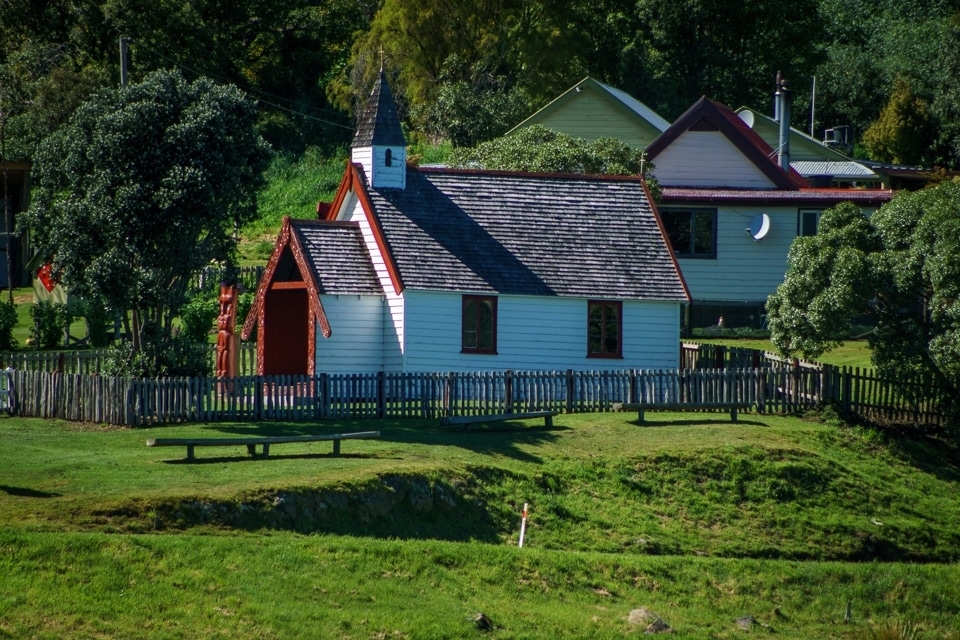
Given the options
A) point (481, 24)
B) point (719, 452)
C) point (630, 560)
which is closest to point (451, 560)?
point (630, 560)

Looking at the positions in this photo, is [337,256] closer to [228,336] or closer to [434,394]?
[228,336]

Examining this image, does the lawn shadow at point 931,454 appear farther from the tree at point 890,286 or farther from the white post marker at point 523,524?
the white post marker at point 523,524

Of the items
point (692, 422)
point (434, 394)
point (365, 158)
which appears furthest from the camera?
point (365, 158)

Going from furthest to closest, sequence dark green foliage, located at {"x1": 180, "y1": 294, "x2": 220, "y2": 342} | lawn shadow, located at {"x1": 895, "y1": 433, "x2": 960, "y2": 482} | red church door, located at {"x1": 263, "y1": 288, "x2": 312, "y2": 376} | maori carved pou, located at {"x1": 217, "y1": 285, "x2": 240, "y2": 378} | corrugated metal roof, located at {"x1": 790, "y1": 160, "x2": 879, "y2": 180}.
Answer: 1. corrugated metal roof, located at {"x1": 790, "y1": 160, "x2": 879, "y2": 180}
2. dark green foliage, located at {"x1": 180, "y1": 294, "x2": 220, "y2": 342}
3. red church door, located at {"x1": 263, "y1": 288, "x2": 312, "y2": 376}
4. maori carved pou, located at {"x1": 217, "y1": 285, "x2": 240, "y2": 378}
5. lawn shadow, located at {"x1": 895, "y1": 433, "x2": 960, "y2": 482}

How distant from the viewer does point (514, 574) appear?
2356 centimetres

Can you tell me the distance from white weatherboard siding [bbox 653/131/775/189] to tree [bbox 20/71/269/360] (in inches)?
882

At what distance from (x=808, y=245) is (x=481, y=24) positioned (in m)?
37.2

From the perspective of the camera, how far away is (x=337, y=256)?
37062mm

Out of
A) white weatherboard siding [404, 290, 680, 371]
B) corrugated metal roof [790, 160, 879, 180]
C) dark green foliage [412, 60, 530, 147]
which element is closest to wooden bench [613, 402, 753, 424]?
white weatherboard siding [404, 290, 680, 371]

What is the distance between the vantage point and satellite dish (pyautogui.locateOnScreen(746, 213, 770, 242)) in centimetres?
5000

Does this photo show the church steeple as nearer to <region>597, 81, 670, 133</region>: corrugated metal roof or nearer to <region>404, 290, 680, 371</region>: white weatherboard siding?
<region>404, 290, 680, 371</region>: white weatherboard siding

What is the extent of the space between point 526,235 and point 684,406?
7.45 meters

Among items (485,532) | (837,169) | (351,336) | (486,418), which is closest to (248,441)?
(485,532)

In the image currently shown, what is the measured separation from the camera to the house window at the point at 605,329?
38344mm
